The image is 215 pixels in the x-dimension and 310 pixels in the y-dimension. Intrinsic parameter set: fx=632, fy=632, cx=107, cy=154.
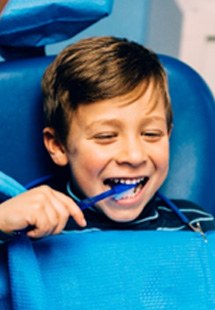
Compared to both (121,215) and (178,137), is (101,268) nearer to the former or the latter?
(121,215)

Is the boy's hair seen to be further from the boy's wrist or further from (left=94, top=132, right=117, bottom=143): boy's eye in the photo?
the boy's wrist

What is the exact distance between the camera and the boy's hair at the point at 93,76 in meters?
0.90

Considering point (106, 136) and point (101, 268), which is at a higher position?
point (106, 136)

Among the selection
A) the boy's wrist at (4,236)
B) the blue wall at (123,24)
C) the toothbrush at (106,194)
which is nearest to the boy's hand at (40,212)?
the boy's wrist at (4,236)

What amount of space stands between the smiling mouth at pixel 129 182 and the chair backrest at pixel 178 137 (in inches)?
6.0

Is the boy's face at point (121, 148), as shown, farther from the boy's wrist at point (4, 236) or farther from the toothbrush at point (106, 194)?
the boy's wrist at point (4, 236)

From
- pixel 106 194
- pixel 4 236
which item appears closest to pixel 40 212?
pixel 4 236

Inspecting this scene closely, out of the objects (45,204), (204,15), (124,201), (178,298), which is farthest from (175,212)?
(204,15)

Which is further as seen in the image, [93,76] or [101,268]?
[93,76]

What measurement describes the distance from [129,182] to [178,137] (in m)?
0.21

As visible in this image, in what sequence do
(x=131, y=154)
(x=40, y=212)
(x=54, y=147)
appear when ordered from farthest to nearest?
1. (x=54, y=147)
2. (x=131, y=154)
3. (x=40, y=212)

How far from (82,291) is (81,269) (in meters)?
0.03

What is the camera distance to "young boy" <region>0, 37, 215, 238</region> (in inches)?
34.7

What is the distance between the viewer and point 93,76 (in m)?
0.91
